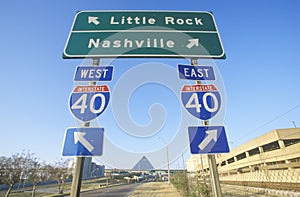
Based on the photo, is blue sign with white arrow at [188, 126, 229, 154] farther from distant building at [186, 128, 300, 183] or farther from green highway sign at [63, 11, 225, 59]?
distant building at [186, 128, 300, 183]

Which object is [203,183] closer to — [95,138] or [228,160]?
[95,138]

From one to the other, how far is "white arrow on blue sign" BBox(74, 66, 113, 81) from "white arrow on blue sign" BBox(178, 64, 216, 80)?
1.00 meters

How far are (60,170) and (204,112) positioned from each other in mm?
30609

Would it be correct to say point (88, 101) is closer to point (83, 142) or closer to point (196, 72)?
point (83, 142)

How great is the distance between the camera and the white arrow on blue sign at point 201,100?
225 centimetres

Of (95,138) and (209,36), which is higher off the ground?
(209,36)

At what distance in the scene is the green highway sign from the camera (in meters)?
2.63

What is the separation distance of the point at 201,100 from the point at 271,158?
30.9 meters

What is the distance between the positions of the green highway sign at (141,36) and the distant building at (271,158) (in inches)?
376

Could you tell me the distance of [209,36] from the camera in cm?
277

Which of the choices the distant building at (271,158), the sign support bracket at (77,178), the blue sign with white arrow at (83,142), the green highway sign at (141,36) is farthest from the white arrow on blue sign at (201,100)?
the distant building at (271,158)

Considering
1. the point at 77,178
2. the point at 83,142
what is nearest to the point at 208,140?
the point at 83,142

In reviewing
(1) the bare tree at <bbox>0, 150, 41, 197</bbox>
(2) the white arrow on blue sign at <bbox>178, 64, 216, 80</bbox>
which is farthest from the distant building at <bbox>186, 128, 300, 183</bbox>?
(1) the bare tree at <bbox>0, 150, 41, 197</bbox>

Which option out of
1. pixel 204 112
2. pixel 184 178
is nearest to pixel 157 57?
pixel 204 112
